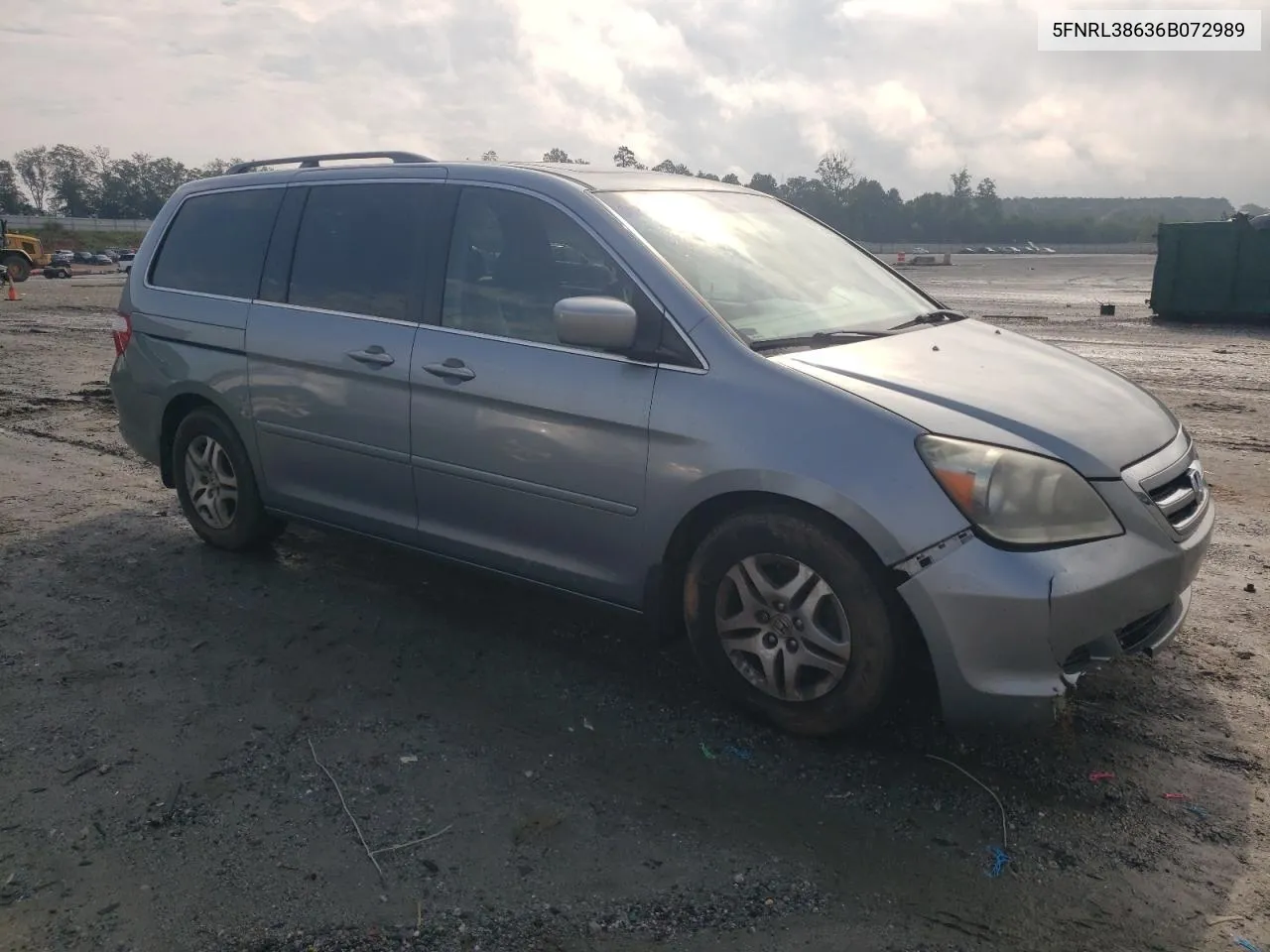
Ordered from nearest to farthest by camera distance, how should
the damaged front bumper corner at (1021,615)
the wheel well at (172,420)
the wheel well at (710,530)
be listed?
the damaged front bumper corner at (1021,615) < the wheel well at (710,530) < the wheel well at (172,420)

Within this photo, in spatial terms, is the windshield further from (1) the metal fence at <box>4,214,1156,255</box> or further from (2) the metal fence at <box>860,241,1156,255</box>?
(2) the metal fence at <box>860,241,1156,255</box>

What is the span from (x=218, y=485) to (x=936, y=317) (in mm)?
3677

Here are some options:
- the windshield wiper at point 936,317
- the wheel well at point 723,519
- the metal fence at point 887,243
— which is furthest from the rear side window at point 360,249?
the metal fence at point 887,243

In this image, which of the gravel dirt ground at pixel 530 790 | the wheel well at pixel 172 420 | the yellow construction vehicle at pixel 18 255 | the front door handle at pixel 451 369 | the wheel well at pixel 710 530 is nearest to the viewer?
the gravel dirt ground at pixel 530 790

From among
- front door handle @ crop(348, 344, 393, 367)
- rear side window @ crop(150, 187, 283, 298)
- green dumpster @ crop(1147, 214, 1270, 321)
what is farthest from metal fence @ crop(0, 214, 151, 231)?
front door handle @ crop(348, 344, 393, 367)

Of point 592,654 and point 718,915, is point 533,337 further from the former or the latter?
point 718,915

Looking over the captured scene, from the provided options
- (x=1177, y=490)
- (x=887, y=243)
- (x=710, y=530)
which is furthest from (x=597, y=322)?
(x=887, y=243)

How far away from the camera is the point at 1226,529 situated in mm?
5871

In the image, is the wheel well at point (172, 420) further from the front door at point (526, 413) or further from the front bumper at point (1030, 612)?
the front bumper at point (1030, 612)

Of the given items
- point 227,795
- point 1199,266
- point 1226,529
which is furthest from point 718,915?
point 1199,266

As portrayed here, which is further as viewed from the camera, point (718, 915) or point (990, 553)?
point (990, 553)

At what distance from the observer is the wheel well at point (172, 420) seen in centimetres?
548

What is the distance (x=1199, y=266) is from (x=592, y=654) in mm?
20219

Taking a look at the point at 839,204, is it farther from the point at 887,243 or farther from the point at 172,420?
the point at 172,420
